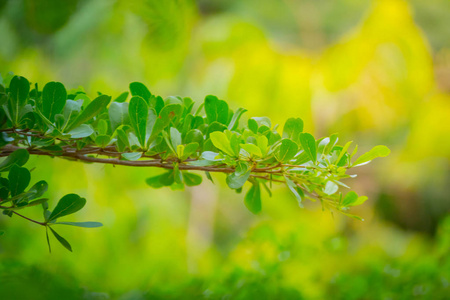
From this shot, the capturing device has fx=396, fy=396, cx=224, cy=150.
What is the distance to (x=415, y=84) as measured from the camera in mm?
2418

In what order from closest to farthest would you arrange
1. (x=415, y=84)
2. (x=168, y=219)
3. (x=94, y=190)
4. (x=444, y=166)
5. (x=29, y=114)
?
(x=29, y=114) → (x=94, y=190) → (x=168, y=219) → (x=415, y=84) → (x=444, y=166)

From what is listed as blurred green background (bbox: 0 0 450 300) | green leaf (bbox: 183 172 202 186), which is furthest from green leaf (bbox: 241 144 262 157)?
blurred green background (bbox: 0 0 450 300)

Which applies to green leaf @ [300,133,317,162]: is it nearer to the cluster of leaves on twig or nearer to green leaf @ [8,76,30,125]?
the cluster of leaves on twig

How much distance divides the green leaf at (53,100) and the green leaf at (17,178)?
0.05m

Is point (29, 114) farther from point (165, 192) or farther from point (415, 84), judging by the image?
point (415, 84)

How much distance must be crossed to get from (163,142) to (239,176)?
0.08 m

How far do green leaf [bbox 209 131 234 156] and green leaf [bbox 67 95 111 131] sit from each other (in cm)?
9

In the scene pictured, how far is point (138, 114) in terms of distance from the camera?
0.31 metres

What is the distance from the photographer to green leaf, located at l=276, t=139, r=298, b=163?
0.96 ft

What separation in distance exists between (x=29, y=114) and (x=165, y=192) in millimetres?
1792

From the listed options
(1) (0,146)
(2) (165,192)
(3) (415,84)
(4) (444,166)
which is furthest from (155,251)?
(4) (444,166)

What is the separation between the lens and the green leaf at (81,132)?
305 millimetres

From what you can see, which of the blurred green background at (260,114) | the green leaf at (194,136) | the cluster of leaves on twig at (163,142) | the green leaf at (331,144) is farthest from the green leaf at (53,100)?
the blurred green background at (260,114)

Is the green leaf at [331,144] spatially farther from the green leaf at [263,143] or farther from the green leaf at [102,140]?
the green leaf at [102,140]
